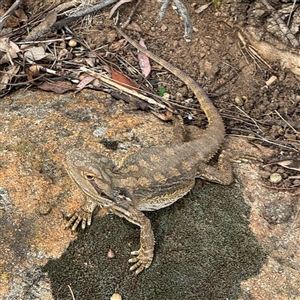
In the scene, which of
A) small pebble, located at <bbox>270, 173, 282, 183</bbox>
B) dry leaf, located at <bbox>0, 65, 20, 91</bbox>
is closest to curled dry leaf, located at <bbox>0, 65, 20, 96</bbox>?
dry leaf, located at <bbox>0, 65, 20, 91</bbox>

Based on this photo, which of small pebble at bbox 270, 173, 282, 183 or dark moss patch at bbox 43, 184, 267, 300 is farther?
small pebble at bbox 270, 173, 282, 183

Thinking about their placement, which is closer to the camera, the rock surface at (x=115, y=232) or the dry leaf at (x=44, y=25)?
the rock surface at (x=115, y=232)

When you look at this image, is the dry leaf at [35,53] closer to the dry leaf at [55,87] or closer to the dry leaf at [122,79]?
the dry leaf at [55,87]

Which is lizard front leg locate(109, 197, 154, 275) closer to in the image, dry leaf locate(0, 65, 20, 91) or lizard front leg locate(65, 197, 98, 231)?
lizard front leg locate(65, 197, 98, 231)

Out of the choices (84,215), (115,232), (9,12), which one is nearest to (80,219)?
(84,215)

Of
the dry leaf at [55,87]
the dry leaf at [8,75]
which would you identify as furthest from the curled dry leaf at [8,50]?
the dry leaf at [55,87]

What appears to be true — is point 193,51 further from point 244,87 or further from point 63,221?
point 63,221

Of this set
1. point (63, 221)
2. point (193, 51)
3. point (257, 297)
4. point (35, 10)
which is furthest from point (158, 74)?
point (257, 297)
